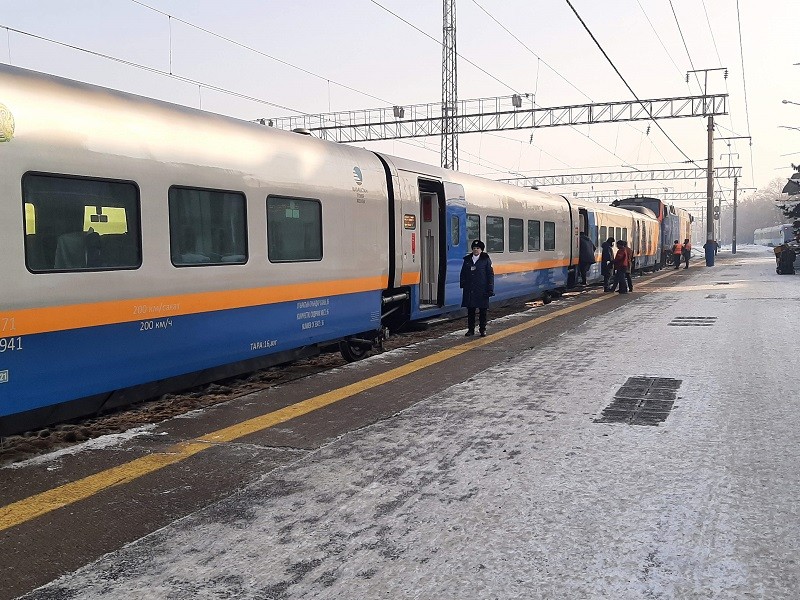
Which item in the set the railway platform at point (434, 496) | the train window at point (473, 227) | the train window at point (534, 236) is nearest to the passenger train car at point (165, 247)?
the railway platform at point (434, 496)

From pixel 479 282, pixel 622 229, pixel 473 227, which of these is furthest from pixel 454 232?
pixel 622 229

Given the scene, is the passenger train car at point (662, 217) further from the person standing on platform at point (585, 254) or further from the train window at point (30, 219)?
the train window at point (30, 219)

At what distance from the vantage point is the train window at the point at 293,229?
793cm

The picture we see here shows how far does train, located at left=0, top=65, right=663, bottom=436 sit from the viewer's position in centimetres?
529

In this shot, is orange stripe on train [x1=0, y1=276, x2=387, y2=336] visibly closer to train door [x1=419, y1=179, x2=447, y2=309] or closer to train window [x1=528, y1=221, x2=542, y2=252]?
train door [x1=419, y1=179, x2=447, y2=309]

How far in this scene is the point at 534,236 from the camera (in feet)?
57.7

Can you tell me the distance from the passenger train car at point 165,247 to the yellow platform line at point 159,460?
0.85m

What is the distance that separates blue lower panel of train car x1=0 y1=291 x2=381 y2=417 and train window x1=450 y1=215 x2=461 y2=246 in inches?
163

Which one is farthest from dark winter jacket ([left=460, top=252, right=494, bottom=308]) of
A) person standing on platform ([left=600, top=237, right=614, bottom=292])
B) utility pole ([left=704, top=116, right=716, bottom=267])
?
utility pole ([left=704, top=116, right=716, bottom=267])

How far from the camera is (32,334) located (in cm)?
525

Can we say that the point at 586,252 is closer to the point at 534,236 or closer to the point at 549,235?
the point at 549,235

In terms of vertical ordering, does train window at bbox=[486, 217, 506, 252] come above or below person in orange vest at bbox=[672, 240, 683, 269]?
above

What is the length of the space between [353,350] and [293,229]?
2.59 m

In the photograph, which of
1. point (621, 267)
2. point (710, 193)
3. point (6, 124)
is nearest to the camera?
point (6, 124)
